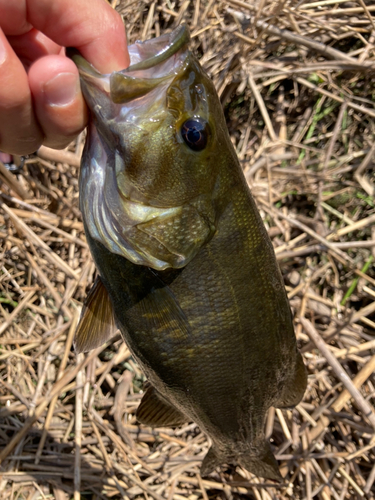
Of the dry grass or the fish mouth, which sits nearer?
the fish mouth

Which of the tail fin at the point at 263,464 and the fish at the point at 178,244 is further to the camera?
the tail fin at the point at 263,464

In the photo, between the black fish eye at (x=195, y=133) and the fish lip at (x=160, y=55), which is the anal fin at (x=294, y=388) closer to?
the black fish eye at (x=195, y=133)

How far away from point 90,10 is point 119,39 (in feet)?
0.35

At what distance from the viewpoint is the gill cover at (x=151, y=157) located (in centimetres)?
120

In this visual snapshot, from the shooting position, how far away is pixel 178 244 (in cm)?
134

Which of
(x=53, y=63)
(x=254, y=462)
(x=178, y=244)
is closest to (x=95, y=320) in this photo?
(x=178, y=244)

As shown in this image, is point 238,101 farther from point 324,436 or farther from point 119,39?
point 324,436

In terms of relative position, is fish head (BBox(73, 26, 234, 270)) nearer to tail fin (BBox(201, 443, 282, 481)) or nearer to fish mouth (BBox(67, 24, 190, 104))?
fish mouth (BBox(67, 24, 190, 104))

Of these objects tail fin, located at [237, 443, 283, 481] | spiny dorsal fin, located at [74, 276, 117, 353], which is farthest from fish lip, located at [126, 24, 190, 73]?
tail fin, located at [237, 443, 283, 481]

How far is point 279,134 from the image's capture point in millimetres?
3600

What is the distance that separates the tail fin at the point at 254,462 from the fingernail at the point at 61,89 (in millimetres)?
1667

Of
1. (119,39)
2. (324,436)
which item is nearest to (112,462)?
(324,436)

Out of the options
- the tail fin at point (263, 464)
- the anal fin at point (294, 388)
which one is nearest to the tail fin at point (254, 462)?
the tail fin at point (263, 464)

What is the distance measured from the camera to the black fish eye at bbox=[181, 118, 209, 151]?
1256mm
